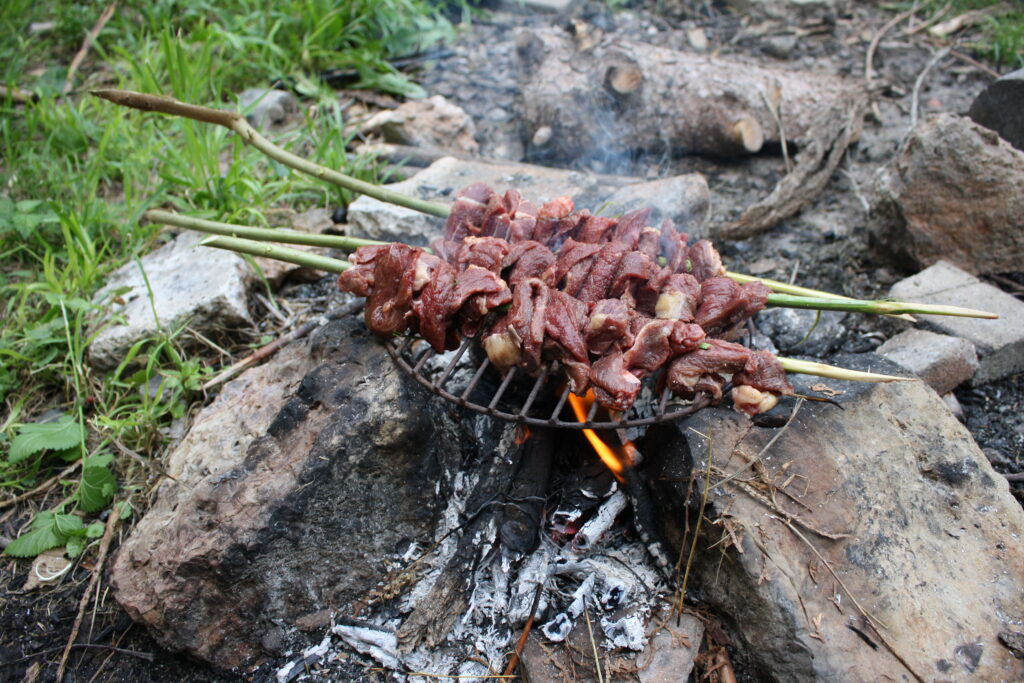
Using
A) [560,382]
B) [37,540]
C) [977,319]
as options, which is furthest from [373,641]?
[977,319]

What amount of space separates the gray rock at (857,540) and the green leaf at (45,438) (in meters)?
3.14

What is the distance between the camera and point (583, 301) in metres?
2.88

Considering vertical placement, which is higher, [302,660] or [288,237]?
[288,237]

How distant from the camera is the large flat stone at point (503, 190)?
13.7ft

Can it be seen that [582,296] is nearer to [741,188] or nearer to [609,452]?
[609,452]

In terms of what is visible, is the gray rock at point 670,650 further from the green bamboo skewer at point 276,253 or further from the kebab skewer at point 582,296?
the green bamboo skewer at point 276,253

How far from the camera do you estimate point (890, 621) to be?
2402 millimetres

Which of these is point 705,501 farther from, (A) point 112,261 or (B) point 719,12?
(B) point 719,12

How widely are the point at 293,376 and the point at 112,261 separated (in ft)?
7.30

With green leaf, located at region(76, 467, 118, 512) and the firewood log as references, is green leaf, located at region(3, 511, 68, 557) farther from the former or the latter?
the firewood log

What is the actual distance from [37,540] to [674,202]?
4.03 metres

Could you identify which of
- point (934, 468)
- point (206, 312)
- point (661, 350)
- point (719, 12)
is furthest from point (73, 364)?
point (719, 12)

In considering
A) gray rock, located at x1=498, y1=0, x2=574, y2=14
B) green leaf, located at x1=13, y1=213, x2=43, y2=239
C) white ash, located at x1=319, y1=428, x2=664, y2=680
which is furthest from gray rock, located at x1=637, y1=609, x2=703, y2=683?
gray rock, located at x1=498, y1=0, x2=574, y2=14

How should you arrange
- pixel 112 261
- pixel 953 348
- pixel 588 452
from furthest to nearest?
pixel 112 261, pixel 953 348, pixel 588 452
